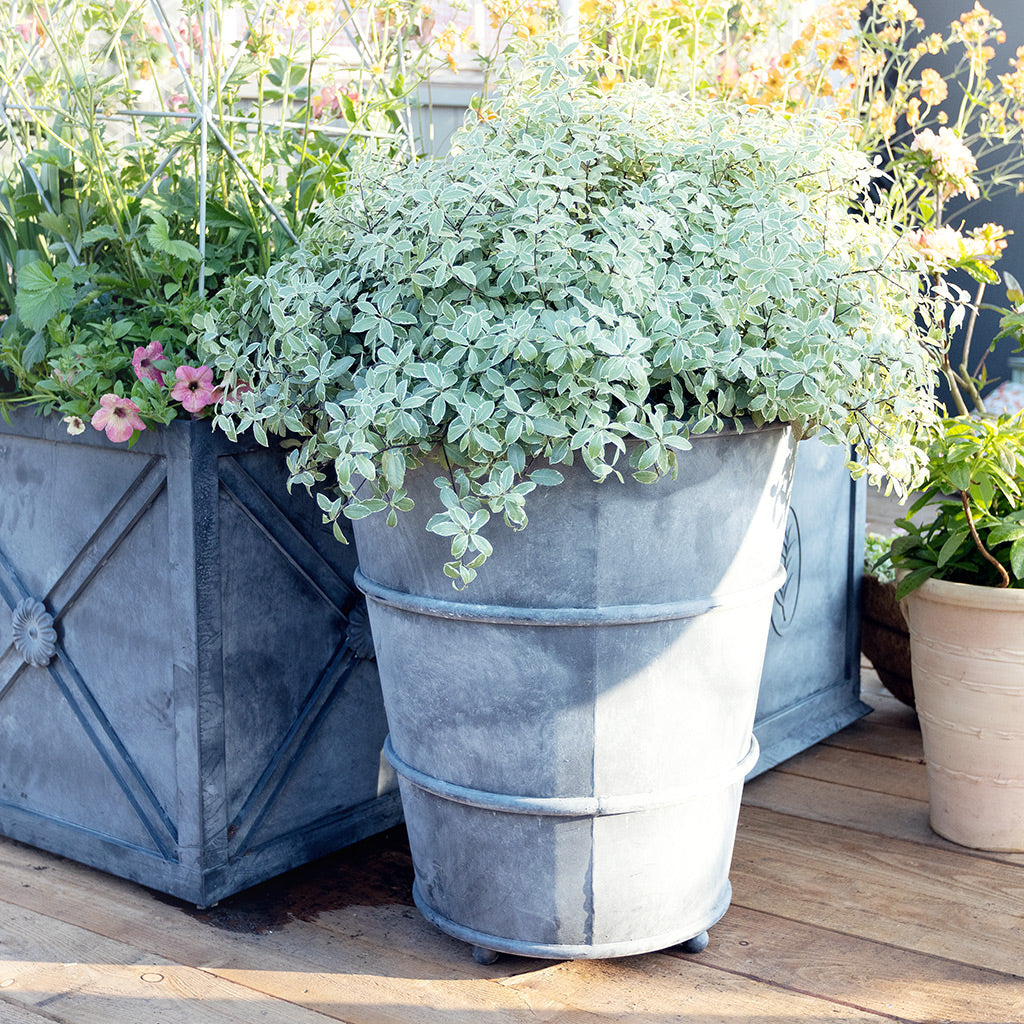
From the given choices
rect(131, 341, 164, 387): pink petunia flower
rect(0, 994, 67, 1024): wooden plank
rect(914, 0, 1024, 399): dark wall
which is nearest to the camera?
rect(0, 994, 67, 1024): wooden plank

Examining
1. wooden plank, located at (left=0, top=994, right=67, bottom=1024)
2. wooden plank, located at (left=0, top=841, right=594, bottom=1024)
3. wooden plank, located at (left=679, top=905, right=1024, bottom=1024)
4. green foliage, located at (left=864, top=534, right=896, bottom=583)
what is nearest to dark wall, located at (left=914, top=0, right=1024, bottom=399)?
green foliage, located at (left=864, top=534, right=896, bottom=583)

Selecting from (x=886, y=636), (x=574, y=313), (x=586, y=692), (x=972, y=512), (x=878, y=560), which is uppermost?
(x=574, y=313)

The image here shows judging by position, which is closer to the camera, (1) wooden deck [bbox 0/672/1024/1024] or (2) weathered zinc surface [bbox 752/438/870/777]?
(1) wooden deck [bbox 0/672/1024/1024]

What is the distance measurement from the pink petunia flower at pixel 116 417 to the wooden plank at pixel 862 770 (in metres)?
1.13

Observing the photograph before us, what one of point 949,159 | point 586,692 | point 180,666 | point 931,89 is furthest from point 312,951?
point 931,89

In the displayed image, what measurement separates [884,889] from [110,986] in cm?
97

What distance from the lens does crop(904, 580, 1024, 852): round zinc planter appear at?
1.57 m

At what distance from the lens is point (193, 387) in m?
1.36

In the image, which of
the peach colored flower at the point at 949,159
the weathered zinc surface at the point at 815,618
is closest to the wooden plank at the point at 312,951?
the weathered zinc surface at the point at 815,618

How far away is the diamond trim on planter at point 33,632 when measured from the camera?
1.61 metres

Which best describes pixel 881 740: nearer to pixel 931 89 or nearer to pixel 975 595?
pixel 975 595

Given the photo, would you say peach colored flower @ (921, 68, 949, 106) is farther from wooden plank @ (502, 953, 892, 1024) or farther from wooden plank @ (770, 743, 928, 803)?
wooden plank @ (502, 953, 892, 1024)

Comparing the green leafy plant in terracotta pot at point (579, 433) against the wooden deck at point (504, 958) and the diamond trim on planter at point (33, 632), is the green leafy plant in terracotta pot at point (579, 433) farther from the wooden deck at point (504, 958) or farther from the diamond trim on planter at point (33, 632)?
the diamond trim on planter at point (33, 632)

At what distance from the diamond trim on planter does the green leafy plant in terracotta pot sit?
512 mm
